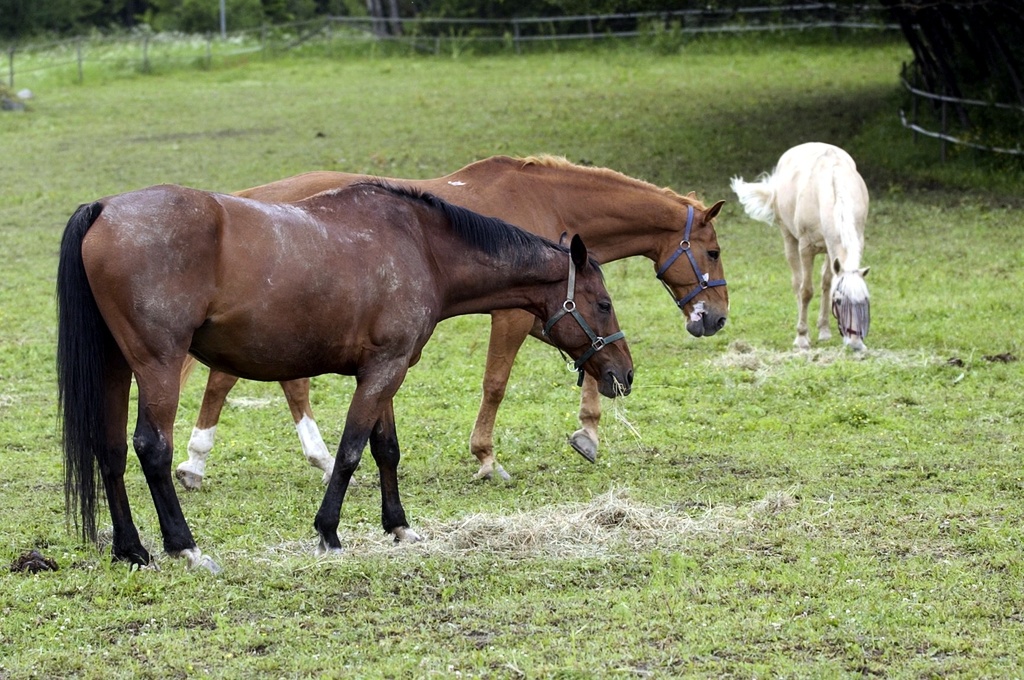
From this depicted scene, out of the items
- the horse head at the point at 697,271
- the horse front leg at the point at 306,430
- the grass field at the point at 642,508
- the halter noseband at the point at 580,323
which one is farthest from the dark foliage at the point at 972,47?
the halter noseband at the point at 580,323

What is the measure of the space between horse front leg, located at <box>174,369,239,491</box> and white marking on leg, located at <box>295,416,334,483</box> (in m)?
0.54

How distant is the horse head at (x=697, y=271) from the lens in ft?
25.9

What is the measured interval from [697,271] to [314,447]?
8.77 feet

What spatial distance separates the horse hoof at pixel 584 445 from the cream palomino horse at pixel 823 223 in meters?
3.17

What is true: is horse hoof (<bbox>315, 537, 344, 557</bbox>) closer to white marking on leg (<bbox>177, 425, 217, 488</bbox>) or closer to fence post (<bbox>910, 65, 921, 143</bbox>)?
white marking on leg (<bbox>177, 425, 217, 488</bbox>)

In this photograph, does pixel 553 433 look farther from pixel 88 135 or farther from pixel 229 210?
pixel 88 135

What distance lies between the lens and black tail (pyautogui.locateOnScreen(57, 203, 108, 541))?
5422mm

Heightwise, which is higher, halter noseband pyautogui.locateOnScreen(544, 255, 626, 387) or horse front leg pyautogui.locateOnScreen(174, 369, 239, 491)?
halter noseband pyautogui.locateOnScreen(544, 255, 626, 387)

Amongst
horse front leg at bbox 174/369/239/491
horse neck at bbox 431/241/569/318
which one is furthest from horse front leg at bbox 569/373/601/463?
horse front leg at bbox 174/369/239/491

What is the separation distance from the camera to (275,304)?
5633 mm

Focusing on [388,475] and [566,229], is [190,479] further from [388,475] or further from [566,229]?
[566,229]

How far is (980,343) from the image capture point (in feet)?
33.8

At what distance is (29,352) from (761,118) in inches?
599

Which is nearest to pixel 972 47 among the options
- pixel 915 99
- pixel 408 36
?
pixel 915 99
